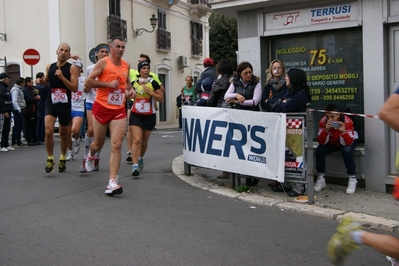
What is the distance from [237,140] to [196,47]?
89.8 ft

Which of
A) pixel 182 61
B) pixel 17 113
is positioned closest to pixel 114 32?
pixel 182 61

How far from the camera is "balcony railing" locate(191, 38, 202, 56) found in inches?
1332

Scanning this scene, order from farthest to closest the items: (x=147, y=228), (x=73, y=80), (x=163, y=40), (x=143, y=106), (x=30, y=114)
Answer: (x=163, y=40)
(x=30, y=114)
(x=143, y=106)
(x=73, y=80)
(x=147, y=228)

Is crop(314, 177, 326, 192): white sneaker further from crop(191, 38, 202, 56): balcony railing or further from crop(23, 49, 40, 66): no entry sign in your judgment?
crop(191, 38, 202, 56): balcony railing

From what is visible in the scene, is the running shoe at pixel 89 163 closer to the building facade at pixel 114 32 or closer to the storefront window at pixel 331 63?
the storefront window at pixel 331 63

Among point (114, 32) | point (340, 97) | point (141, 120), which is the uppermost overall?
point (114, 32)

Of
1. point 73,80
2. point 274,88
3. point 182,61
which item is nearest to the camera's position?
point 274,88

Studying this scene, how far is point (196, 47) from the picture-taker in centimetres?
3419

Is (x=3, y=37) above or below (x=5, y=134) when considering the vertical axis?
above

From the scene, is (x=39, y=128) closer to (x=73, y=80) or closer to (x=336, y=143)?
(x=73, y=80)

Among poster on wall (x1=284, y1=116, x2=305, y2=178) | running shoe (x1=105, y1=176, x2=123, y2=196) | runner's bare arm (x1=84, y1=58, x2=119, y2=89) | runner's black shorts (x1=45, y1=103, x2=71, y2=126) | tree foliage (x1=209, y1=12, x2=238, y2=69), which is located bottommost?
running shoe (x1=105, y1=176, x2=123, y2=196)

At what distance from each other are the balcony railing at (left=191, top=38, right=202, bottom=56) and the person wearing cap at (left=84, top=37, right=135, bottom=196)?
88.2 ft

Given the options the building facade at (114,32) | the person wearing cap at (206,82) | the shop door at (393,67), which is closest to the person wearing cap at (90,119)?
the person wearing cap at (206,82)

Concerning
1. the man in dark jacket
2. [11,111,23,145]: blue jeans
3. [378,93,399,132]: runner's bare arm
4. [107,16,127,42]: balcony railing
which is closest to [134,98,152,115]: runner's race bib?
[378,93,399,132]: runner's bare arm
